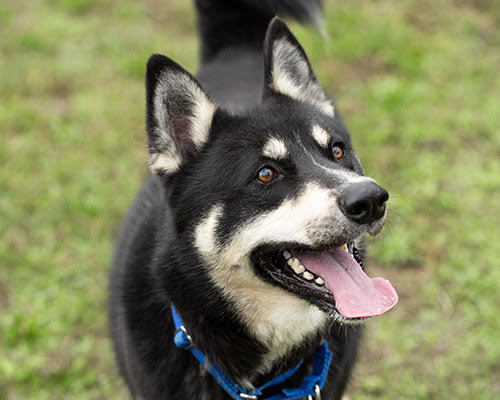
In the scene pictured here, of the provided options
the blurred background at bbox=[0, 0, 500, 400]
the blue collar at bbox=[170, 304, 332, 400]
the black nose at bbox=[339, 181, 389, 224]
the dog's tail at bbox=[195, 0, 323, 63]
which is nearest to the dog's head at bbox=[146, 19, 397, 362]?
the black nose at bbox=[339, 181, 389, 224]

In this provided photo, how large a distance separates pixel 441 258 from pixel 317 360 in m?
1.93

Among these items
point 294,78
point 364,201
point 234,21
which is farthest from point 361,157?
point 364,201

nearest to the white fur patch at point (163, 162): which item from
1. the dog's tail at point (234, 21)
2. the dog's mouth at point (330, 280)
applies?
the dog's mouth at point (330, 280)

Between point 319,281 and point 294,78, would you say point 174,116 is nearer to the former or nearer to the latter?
point 294,78

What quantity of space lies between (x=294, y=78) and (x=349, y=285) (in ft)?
3.36

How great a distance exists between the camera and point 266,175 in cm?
231

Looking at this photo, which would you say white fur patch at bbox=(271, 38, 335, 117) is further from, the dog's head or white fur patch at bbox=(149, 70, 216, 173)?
white fur patch at bbox=(149, 70, 216, 173)

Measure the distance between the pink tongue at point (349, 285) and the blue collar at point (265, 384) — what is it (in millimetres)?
438

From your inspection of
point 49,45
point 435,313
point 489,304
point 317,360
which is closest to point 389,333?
point 435,313

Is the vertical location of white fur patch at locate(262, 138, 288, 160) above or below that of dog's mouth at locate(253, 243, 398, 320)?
above

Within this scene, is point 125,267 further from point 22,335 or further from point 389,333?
point 389,333

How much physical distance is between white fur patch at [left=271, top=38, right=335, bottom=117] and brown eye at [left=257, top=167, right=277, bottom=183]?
1.62 ft

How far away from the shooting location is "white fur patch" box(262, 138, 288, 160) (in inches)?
91.0

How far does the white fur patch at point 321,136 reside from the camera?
7.93 ft
